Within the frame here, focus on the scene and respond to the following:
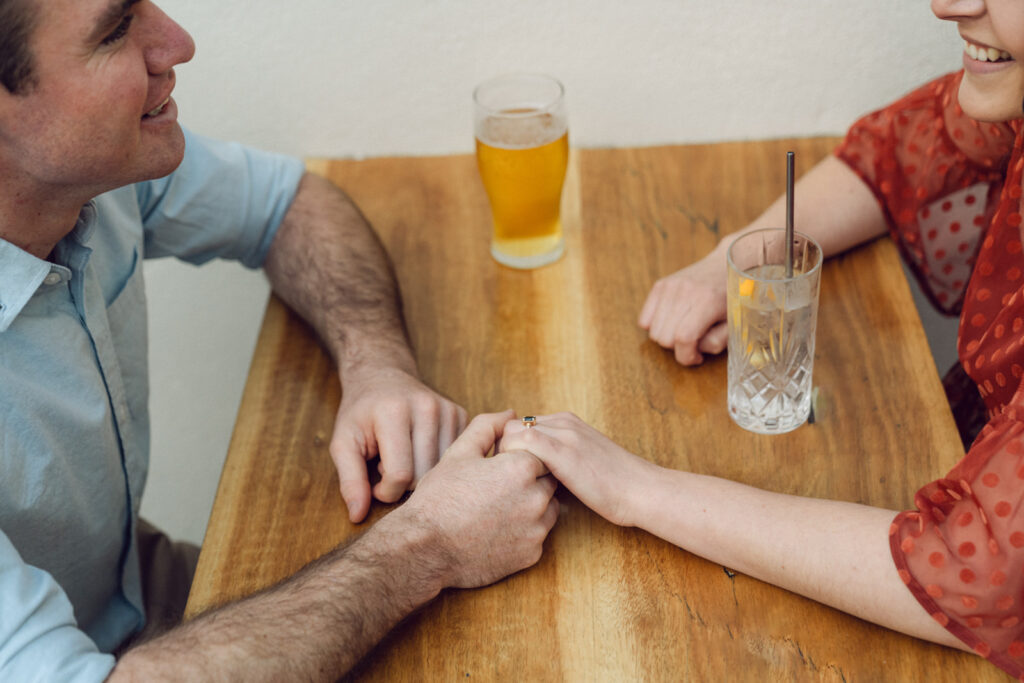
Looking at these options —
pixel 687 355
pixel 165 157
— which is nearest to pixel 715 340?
pixel 687 355

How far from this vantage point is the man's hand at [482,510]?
873mm

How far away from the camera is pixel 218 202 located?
1262 mm

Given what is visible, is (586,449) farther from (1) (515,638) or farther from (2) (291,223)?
(2) (291,223)

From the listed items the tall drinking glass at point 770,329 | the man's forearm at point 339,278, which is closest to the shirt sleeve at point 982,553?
the tall drinking glass at point 770,329

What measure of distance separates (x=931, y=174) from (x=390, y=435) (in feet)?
2.38

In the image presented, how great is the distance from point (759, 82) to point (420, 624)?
956 millimetres

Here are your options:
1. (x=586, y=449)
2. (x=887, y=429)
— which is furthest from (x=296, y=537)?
(x=887, y=429)

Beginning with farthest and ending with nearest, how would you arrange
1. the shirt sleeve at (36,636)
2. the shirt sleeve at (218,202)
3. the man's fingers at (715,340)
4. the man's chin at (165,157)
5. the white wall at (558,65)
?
1. the white wall at (558,65)
2. the shirt sleeve at (218,202)
3. the man's fingers at (715,340)
4. the man's chin at (165,157)
5. the shirt sleeve at (36,636)

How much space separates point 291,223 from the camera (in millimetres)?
1314

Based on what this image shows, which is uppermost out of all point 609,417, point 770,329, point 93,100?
point 93,100

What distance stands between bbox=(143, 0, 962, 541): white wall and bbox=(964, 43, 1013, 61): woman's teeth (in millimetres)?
413

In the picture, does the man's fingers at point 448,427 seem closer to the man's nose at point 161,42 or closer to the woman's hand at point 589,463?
the woman's hand at point 589,463

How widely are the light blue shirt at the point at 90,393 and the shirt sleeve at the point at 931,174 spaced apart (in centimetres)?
75

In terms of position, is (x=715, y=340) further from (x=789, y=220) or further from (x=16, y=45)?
(x=16, y=45)
